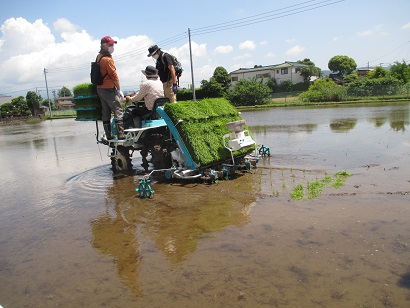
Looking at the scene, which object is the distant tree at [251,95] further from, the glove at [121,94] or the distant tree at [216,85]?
the glove at [121,94]

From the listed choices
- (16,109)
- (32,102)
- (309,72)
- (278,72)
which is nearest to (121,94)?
(309,72)

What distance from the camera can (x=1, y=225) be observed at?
20.2ft

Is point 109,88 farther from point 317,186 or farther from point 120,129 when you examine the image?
point 317,186

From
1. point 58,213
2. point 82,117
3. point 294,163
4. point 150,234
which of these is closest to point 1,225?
point 58,213

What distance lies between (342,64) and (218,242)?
253 feet

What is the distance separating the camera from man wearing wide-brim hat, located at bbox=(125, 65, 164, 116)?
8.37 meters

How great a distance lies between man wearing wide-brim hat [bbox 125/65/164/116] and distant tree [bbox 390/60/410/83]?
48.7 metres

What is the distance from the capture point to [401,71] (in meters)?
50.5

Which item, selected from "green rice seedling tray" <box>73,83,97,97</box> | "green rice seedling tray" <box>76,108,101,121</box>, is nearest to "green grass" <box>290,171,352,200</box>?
"green rice seedling tray" <box>76,108,101,121</box>

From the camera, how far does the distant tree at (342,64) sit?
7406cm

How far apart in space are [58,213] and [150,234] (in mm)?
2390

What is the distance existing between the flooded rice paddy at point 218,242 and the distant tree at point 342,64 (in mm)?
71880

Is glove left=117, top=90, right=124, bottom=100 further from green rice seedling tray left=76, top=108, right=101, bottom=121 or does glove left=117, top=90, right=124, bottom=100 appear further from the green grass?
the green grass

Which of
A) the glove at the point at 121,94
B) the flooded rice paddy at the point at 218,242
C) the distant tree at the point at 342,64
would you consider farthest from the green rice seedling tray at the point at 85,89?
the distant tree at the point at 342,64
